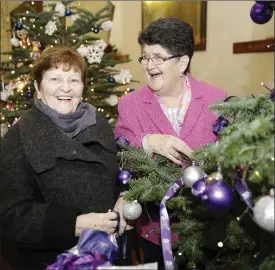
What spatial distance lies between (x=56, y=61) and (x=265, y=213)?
3.56ft

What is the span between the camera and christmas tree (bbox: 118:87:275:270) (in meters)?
0.78

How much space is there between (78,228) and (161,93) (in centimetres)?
68

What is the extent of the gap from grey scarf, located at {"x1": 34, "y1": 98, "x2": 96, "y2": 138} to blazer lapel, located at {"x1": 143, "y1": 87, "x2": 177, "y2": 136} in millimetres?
241

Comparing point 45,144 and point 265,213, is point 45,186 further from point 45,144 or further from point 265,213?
point 265,213

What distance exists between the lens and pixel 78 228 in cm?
136

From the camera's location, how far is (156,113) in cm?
162

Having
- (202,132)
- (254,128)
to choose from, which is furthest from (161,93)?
(254,128)

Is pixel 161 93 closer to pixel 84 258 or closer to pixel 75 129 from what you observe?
pixel 75 129

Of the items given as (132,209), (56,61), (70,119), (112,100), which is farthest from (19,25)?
(132,209)

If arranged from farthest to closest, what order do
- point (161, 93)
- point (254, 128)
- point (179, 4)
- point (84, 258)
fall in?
point (179, 4) < point (161, 93) < point (84, 258) < point (254, 128)

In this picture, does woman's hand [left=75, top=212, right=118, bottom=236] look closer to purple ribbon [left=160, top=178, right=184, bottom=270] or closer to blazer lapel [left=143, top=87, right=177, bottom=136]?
purple ribbon [left=160, top=178, right=184, bottom=270]

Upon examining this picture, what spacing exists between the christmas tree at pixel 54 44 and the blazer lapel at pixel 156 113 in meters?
1.57

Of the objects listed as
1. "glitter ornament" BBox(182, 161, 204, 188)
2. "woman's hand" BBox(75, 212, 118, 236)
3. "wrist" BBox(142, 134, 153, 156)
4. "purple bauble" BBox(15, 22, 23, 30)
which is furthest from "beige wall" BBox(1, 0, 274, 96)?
"glitter ornament" BBox(182, 161, 204, 188)

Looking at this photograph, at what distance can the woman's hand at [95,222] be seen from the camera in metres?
1.36
